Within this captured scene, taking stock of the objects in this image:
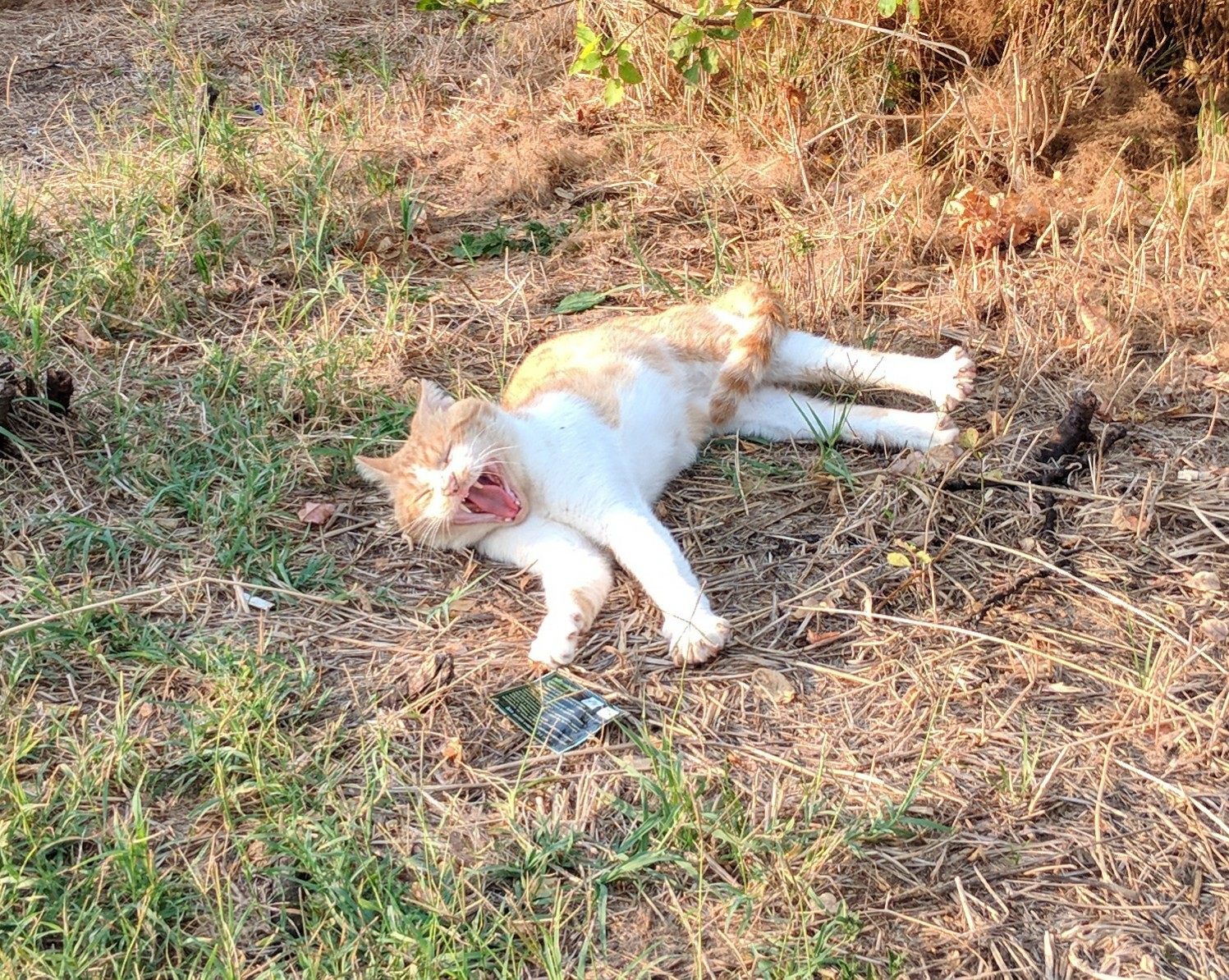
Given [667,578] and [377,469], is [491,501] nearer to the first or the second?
[377,469]

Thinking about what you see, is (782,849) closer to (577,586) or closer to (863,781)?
(863,781)

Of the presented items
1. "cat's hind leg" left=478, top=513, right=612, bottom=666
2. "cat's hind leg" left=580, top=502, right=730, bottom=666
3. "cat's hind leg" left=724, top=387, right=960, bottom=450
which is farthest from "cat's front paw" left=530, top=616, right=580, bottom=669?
"cat's hind leg" left=724, top=387, right=960, bottom=450

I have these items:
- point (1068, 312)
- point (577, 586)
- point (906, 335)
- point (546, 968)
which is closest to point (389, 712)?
point (577, 586)

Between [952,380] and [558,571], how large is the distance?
1.42m

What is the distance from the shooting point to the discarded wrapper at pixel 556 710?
2.44 meters

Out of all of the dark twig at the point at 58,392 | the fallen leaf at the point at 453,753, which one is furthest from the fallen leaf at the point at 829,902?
the dark twig at the point at 58,392

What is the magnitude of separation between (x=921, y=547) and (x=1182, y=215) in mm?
2004

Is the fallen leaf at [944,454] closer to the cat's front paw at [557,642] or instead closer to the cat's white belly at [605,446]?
the cat's white belly at [605,446]

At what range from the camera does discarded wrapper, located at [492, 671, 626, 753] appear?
8.00 feet

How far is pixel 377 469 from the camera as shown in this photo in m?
3.13

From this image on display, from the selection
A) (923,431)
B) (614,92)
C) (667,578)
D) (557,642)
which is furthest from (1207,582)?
(614,92)

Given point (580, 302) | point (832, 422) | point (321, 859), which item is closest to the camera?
point (321, 859)

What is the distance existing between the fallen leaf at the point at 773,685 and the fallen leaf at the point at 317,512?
4.56ft

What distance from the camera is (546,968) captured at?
6.24ft
